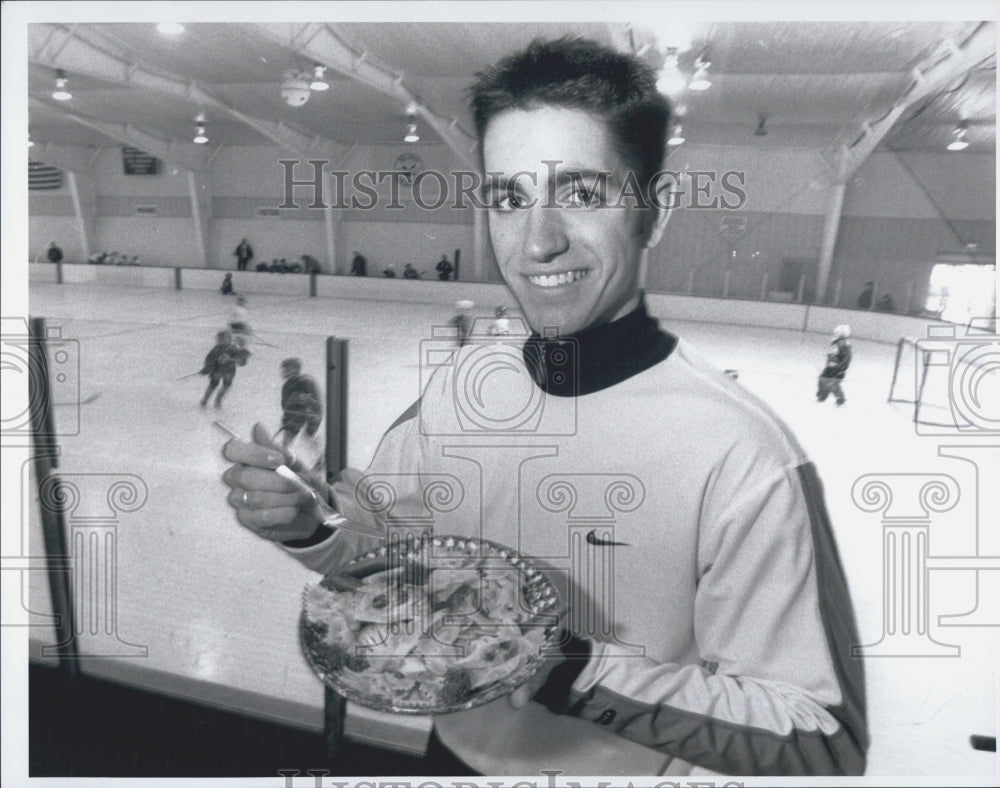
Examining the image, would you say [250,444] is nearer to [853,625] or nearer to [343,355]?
[343,355]

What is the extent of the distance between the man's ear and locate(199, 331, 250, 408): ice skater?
0.91 metres

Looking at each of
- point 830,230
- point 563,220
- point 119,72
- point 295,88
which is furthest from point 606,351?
point 119,72

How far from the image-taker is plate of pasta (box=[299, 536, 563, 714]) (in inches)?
66.7

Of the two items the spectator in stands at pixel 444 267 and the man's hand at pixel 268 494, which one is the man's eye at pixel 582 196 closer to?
the spectator in stands at pixel 444 267

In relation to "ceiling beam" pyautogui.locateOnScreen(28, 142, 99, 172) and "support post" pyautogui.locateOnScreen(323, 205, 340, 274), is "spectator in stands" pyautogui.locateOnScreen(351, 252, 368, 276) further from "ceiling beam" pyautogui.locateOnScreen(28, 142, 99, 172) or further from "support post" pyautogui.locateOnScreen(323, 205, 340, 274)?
"ceiling beam" pyautogui.locateOnScreen(28, 142, 99, 172)

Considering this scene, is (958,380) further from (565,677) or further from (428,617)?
(428,617)

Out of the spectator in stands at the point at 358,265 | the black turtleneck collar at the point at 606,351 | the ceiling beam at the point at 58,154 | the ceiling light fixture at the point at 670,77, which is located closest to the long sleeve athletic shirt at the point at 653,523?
the black turtleneck collar at the point at 606,351

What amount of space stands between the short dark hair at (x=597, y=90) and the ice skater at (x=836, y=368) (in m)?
0.53

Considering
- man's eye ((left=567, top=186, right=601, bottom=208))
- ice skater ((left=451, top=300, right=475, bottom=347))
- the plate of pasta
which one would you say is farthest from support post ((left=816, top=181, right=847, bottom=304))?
the plate of pasta

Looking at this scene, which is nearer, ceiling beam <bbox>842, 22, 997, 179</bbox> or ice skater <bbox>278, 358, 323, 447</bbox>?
ceiling beam <bbox>842, 22, 997, 179</bbox>

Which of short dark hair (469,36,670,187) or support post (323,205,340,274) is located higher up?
short dark hair (469,36,670,187)

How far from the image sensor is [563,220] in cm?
167

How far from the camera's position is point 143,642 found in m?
1.87

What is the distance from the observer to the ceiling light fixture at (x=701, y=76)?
1.65 metres
